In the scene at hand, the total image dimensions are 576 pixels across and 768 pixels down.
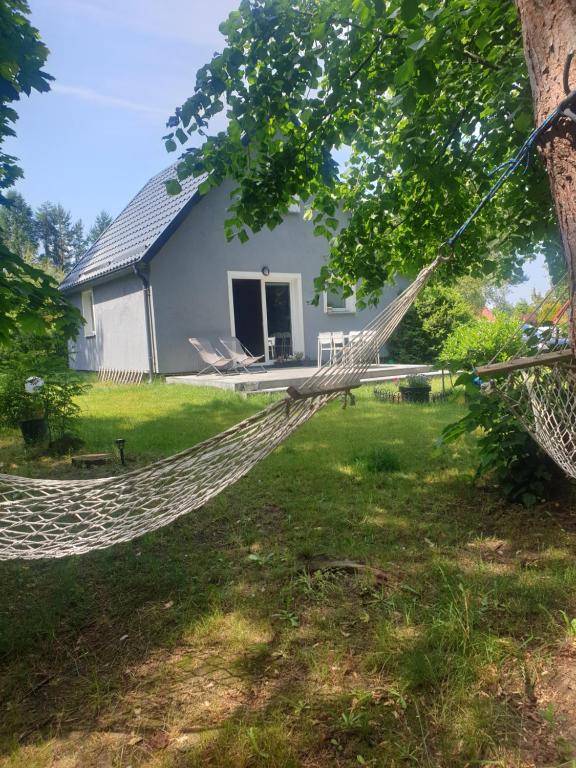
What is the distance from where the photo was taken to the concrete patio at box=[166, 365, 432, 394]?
22.5 ft

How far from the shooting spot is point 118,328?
29.9ft

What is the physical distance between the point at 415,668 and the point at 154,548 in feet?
4.79

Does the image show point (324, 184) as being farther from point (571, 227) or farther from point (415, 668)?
point (415, 668)

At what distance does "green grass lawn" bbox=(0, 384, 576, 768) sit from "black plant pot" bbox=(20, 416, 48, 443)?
2091mm

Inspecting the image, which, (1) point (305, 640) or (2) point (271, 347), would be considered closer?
(1) point (305, 640)

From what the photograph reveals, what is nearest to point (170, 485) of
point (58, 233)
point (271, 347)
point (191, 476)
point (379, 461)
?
point (191, 476)

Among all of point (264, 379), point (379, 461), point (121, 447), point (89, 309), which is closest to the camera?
point (379, 461)

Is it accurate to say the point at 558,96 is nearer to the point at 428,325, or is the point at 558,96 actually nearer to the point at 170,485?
the point at 170,485

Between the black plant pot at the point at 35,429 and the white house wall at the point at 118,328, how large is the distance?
4.02m

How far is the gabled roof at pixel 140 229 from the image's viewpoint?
794 cm

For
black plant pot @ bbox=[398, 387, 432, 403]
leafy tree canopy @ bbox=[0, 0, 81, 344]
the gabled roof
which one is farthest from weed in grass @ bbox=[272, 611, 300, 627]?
the gabled roof

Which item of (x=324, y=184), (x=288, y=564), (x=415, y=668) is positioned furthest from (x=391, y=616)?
(x=324, y=184)

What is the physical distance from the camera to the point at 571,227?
1.33 m

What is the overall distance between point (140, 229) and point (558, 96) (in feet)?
28.8
